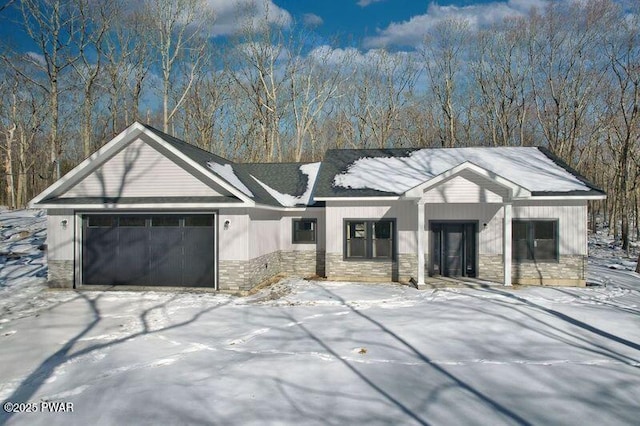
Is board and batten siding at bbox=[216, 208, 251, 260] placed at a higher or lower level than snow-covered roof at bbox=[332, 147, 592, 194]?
lower

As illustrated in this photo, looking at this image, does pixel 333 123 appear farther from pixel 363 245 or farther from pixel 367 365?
pixel 367 365

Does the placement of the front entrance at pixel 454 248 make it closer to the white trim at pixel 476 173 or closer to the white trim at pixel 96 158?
the white trim at pixel 476 173

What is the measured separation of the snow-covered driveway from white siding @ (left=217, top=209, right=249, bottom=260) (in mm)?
1597

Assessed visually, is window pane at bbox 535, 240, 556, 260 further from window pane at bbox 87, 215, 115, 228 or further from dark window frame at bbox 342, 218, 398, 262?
window pane at bbox 87, 215, 115, 228

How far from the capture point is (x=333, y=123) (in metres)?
35.7

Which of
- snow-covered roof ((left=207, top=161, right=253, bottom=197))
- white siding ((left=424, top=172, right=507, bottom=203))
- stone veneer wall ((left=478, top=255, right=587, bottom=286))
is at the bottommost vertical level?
stone veneer wall ((left=478, top=255, right=587, bottom=286))

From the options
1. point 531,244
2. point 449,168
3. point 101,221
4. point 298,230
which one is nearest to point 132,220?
point 101,221

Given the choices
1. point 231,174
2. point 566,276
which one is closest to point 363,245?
point 231,174

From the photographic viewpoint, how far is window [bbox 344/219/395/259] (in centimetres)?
1286

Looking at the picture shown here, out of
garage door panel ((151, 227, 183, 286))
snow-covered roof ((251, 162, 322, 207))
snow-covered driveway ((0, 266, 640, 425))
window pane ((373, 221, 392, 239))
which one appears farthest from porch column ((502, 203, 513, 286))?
garage door panel ((151, 227, 183, 286))

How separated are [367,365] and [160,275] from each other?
8.12 meters

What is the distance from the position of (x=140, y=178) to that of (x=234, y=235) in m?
3.52

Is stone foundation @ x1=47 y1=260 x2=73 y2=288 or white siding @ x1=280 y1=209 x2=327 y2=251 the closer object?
stone foundation @ x1=47 y1=260 x2=73 y2=288

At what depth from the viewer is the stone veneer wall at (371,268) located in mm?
12633
